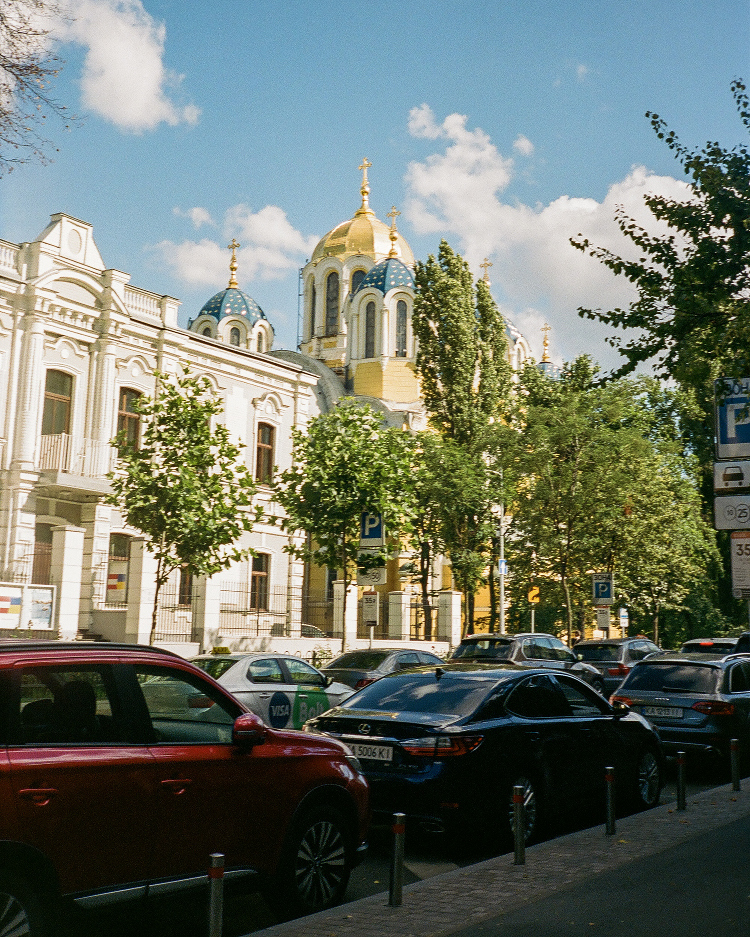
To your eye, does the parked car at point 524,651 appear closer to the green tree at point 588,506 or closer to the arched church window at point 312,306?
the green tree at point 588,506

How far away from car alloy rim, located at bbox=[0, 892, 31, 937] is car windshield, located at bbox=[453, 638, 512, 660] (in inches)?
642

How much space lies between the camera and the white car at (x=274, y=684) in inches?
589

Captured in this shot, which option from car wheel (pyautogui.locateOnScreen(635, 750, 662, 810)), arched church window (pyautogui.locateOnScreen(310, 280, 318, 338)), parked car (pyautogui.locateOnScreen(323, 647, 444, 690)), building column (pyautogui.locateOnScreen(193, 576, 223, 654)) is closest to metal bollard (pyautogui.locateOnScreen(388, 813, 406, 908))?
Answer: car wheel (pyautogui.locateOnScreen(635, 750, 662, 810))

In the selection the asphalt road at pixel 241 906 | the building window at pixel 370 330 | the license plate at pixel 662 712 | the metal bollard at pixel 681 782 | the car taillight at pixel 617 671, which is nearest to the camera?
the asphalt road at pixel 241 906

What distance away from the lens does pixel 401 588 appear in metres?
48.0

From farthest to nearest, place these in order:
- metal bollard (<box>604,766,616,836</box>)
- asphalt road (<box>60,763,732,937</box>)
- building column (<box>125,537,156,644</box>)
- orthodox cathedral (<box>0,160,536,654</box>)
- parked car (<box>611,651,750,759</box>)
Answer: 1. orthodox cathedral (<box>0,160,536,654</box>)
2. building column (<box>125,537,156,644</box>)
3. parked car (<box>611,651,750,759</box>)
4. metal bollard (<box>604,766,616,836</box>)
5. asphalt road (<box>60,763,732,937</box>)

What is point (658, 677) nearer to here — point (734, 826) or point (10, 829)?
point (734, 826)

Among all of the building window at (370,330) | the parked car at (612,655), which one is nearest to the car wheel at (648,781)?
the parked car at (612,655)

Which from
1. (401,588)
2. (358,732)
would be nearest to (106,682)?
(358,732)

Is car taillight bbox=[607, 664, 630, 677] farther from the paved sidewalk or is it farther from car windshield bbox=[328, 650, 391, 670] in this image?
the paved sidewalk

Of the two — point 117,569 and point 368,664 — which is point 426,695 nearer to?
point 368,664

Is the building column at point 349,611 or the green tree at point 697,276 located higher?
the green tree at point 697,276

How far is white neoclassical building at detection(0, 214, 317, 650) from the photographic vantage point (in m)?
27.5

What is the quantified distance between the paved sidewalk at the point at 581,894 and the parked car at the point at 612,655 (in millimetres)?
14650
